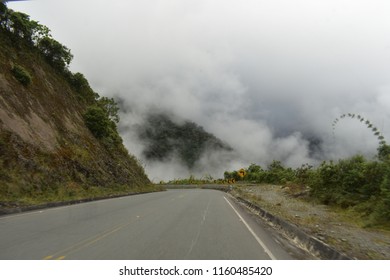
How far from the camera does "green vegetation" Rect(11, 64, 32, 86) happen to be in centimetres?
3571

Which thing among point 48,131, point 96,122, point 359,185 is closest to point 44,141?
point 48,131

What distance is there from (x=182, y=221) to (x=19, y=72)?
2758cm

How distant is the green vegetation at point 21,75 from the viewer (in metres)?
35.7

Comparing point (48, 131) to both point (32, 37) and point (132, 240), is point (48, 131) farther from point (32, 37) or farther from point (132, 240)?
point (132, 240)

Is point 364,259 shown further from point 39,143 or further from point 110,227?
point 39,143

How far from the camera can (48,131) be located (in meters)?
34.8

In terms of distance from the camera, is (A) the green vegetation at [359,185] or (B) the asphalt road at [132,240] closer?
(B) the asphalt road at [132,240]

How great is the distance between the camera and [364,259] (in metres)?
8.32

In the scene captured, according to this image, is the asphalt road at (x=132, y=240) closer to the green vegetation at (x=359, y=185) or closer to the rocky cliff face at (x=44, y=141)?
the green vegetation at (x=359, y=185)

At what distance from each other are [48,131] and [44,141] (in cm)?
260

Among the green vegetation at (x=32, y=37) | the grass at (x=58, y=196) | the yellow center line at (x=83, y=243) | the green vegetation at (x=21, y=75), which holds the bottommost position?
the yellow center line at (x=83, y=243)

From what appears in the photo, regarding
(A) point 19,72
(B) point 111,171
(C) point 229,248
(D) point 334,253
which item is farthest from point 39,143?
(D) point 334,253

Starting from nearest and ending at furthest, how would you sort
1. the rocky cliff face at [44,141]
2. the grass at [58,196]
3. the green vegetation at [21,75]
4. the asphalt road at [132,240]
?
the asphalt road at [132,240] < the grass at [58,196] < the rocky cliff face at [44,141] < the green vegetation at [21,75]

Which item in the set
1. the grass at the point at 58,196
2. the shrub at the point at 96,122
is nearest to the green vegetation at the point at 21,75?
the shrub at the point at 96,122
